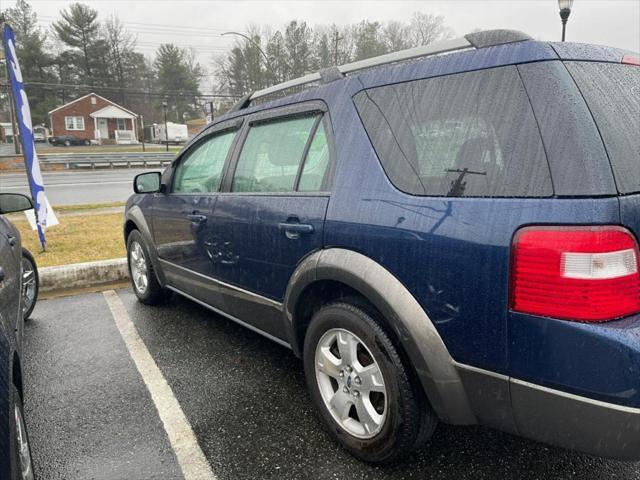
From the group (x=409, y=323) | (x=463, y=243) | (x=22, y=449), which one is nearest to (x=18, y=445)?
(x=22, y=449)

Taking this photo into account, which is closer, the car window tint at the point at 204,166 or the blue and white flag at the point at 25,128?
the car window tint at the point at 204,166

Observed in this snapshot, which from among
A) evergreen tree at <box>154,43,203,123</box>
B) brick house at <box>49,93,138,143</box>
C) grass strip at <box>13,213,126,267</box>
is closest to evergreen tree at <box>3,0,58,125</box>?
brick house at <box>49,93,138,143</box>

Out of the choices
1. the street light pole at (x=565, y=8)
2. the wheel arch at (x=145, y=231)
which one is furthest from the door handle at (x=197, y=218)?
the street light pole at (x=565, y=8)

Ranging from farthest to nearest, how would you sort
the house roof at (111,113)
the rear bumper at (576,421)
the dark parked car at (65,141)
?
the house roof at (111,113) → the dark parked car at (65,141) → the rear bumper at (576,421)

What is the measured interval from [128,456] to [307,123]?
6.35 ft

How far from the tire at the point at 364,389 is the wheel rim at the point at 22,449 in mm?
1241

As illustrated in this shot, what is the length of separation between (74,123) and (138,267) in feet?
198

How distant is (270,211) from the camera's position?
2.63 m

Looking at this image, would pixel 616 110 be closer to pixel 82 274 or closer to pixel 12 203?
pixel 12 203

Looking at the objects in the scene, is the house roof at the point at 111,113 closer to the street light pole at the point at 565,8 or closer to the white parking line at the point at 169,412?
the street light pole at the point at 565,8

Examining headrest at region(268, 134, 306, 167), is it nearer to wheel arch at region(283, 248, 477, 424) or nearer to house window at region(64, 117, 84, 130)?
wheel arch at region(283, 248, 477, 424)

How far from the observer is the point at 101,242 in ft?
22.2

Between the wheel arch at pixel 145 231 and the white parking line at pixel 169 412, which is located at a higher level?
the wheel arch at pixel 145 231

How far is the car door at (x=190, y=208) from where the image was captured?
10.9 ft
